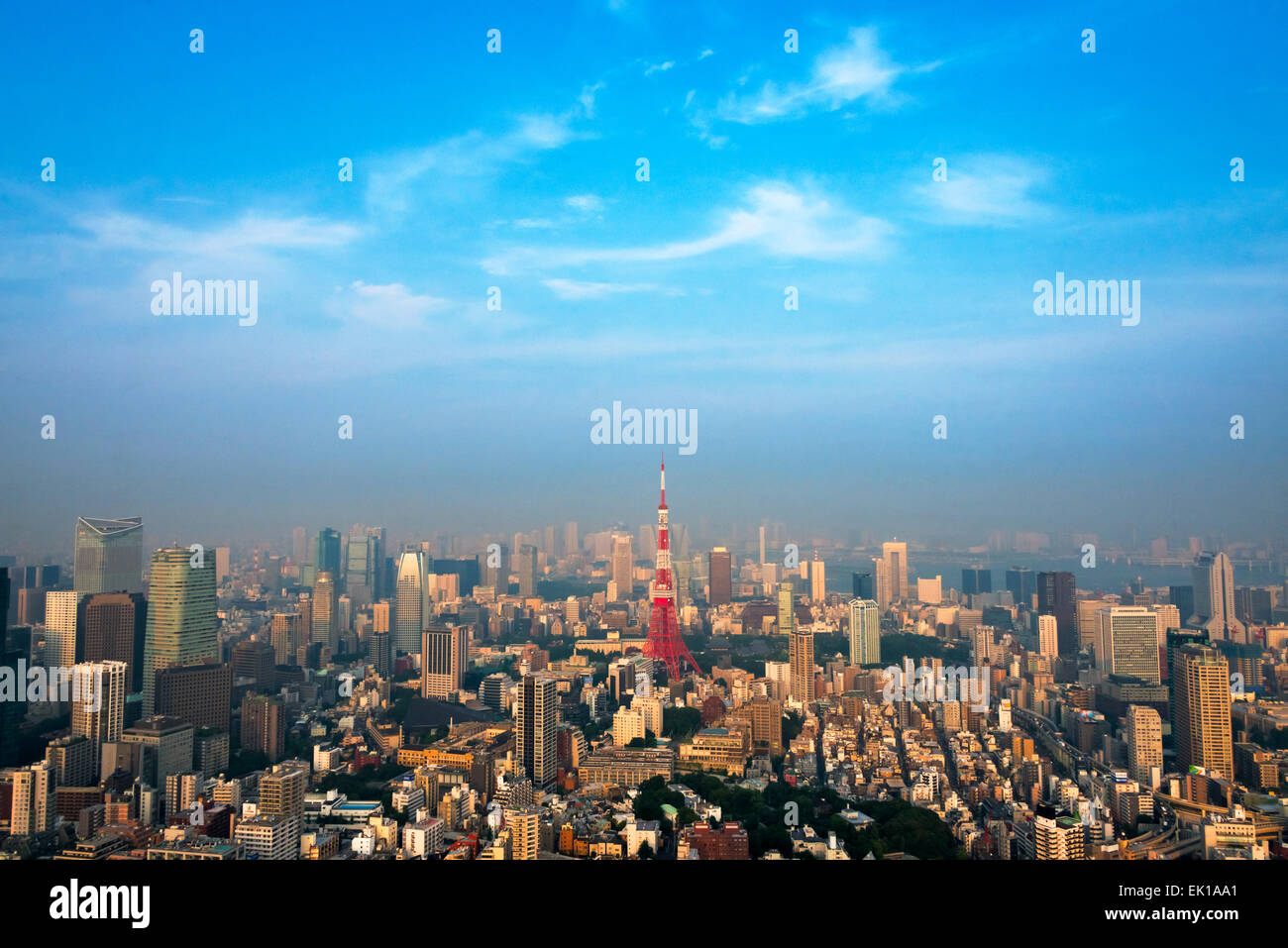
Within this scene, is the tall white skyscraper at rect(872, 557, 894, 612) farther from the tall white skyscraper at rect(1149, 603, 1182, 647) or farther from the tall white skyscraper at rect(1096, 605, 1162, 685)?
the tall white skyscraper at rect(1149, 603, 1182, 647)

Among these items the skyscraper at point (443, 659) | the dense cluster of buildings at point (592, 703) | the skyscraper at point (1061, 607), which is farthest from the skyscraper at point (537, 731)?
the skyscraper at point (1061, 607)

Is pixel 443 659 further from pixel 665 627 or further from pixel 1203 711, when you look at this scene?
pixel 1203 711

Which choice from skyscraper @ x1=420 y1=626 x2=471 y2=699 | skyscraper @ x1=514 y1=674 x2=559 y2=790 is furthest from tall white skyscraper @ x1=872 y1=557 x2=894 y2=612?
skyscraper @ x1=420 y1=626 x2=471 y2=699

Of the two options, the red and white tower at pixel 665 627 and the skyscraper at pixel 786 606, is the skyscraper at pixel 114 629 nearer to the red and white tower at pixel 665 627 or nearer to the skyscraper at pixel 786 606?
the red and white tower at pixel 665 627

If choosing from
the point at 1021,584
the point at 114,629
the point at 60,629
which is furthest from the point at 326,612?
the point at 1021,584
